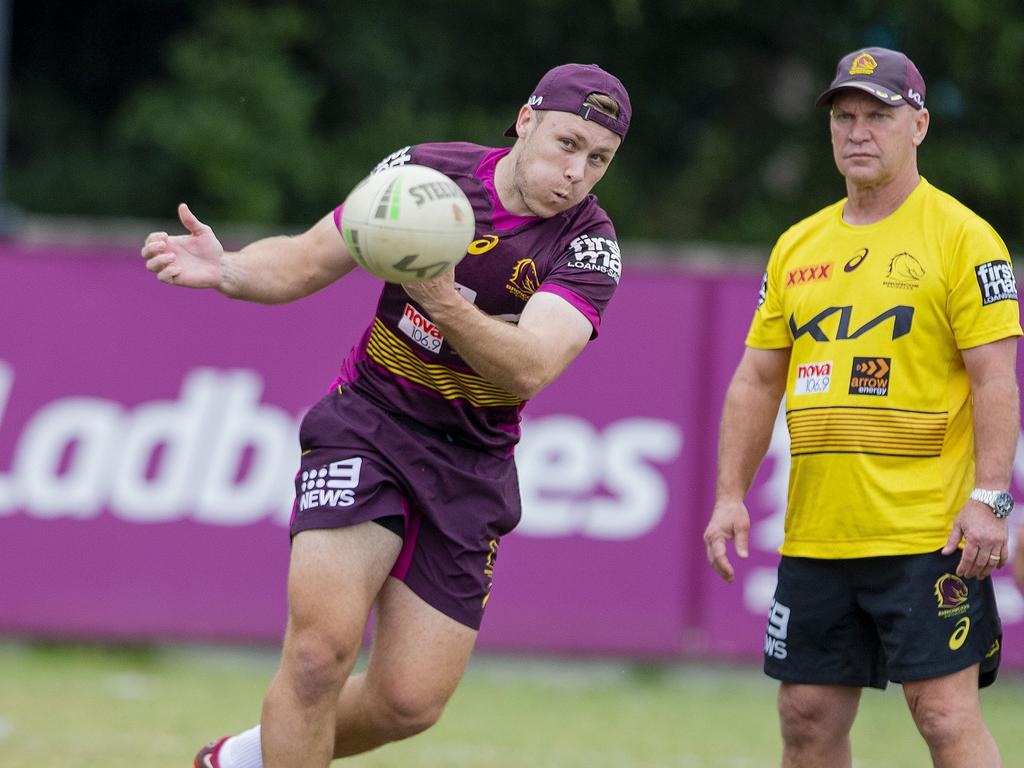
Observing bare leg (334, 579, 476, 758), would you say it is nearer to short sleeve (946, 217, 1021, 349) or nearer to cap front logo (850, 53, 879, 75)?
short sleeve (946, 217, 1021, 349)

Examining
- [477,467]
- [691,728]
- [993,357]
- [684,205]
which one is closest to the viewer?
[993,357]

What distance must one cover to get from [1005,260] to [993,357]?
306 mm

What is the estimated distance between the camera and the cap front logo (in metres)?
4.89

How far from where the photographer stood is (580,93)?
4836 mm

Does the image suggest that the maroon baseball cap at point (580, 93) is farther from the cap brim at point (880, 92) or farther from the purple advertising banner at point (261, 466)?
the purple advertising banner at point (261, 466)

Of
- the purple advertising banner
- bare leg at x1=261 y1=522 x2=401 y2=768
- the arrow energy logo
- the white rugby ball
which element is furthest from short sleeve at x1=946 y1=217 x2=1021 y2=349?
the purple advertising banner

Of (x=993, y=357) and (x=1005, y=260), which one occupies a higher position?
(x=1005, y=260)

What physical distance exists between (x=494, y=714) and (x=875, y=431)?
3.69m

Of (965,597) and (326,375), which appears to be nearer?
(965,597)

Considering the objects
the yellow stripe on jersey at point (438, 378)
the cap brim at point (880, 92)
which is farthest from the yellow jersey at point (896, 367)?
the yellow stripe on jersey at point (438, 378)

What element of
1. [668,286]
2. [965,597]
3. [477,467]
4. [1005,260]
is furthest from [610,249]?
[668,286]

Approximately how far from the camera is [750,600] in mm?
8867

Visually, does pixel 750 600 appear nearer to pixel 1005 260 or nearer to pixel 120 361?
pixel 120 361

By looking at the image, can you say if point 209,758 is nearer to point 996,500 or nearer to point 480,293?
point 480,293
